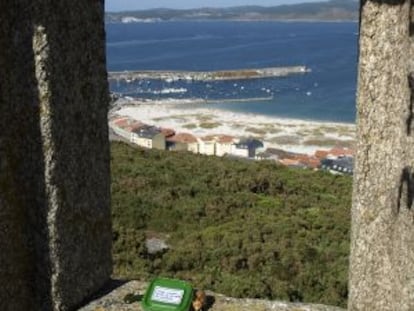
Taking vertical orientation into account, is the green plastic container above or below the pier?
above

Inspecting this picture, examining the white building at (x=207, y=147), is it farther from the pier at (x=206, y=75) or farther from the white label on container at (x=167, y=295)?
the pier at (x=206, y=75)

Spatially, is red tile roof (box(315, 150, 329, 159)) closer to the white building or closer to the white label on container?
the white building

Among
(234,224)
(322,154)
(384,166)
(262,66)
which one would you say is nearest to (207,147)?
(322,154)

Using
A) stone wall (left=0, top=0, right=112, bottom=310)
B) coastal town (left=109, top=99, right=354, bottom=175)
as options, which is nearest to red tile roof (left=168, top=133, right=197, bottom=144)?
coastal town (left=109, top=99, right=354, bottom=175)

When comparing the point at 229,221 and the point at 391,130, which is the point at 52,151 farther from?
the point at 229,221

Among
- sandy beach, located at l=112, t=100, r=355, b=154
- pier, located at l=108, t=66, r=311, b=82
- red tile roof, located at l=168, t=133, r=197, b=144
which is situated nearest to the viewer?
red tile roof, located at l=168, t=133, r=197, b=144

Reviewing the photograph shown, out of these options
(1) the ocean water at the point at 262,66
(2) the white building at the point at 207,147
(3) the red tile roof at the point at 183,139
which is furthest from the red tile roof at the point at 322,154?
(1) the ocean water at the point at 262,66
